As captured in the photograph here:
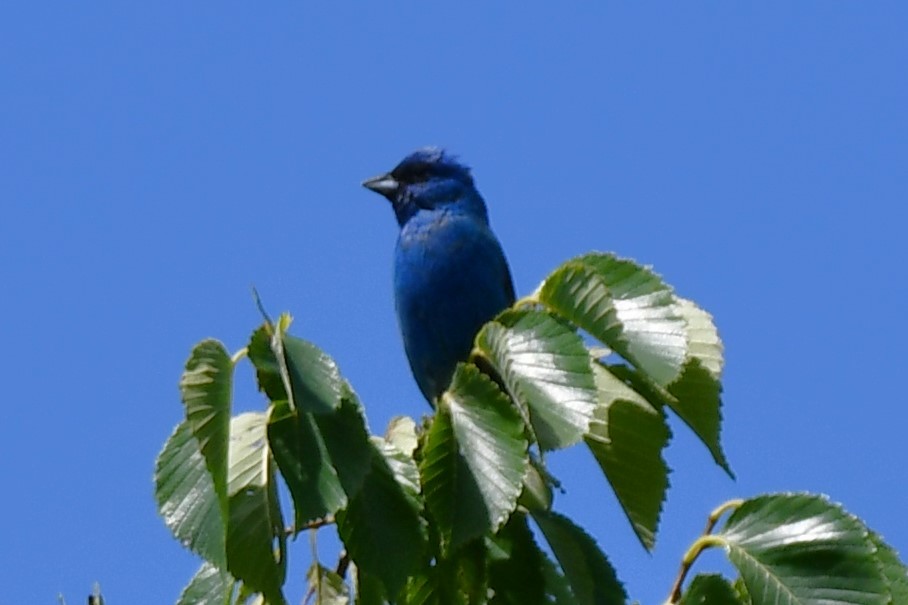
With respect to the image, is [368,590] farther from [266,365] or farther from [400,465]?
[266,365]

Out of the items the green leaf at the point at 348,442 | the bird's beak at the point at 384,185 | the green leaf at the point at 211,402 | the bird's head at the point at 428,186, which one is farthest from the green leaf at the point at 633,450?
the bird's beak at the point at 384,185

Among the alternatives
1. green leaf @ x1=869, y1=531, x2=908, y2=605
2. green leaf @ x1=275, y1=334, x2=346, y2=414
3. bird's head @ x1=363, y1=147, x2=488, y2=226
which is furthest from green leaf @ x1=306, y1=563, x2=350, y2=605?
bird's head @ x1=363, y1=147, x2=488, y2=226

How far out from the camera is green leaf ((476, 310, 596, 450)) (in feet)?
8.41

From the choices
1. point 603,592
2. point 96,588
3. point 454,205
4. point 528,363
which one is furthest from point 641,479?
point 454,205

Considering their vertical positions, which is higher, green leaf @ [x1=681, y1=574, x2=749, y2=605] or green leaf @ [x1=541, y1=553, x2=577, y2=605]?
green leaf @ [x1=541, y1=553, x2=577, y2=605]

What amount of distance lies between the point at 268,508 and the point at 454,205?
5.30 m

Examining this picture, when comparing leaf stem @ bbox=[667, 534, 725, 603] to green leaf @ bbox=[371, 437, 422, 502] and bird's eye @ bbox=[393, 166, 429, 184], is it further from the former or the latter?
bird's eye @ bbox=[393, 166, 429, 184]

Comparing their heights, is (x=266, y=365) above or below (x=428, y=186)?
below

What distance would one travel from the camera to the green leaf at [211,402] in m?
2.45

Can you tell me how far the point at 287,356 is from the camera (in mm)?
2562

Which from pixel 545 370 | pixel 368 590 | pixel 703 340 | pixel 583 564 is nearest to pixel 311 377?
pixel 545 370

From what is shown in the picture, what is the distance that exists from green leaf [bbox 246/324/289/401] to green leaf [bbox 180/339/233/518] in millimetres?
54

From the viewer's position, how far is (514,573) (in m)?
2.94

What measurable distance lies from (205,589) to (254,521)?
424 mm
